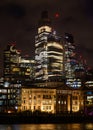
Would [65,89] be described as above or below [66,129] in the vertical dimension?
above

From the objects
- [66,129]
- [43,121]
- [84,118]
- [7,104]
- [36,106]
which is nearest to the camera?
[66,129]

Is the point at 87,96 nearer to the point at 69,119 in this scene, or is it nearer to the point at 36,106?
the point at 36,106

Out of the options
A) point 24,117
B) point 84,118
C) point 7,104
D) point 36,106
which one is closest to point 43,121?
point 24,117

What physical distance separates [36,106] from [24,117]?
926 inches

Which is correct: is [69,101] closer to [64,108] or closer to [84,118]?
[64,108]

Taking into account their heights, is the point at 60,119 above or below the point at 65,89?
below

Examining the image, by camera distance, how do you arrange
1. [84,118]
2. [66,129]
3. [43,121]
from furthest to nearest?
[84,118], [43,121], [66,129]

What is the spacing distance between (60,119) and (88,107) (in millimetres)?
38341

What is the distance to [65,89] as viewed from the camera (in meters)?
149

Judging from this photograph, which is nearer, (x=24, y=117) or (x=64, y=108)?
(x=24, y=117)

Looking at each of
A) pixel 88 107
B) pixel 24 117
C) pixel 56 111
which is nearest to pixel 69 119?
pixel 24 117

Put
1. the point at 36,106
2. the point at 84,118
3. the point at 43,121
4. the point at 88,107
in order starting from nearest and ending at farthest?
the point at 43,121 → the point at 84,118 → the point at 36,106 → the point at 88,107

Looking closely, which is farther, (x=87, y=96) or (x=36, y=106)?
(x=87, y=96)

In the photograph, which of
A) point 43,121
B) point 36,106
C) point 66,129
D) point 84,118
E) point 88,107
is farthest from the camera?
point 88,107
